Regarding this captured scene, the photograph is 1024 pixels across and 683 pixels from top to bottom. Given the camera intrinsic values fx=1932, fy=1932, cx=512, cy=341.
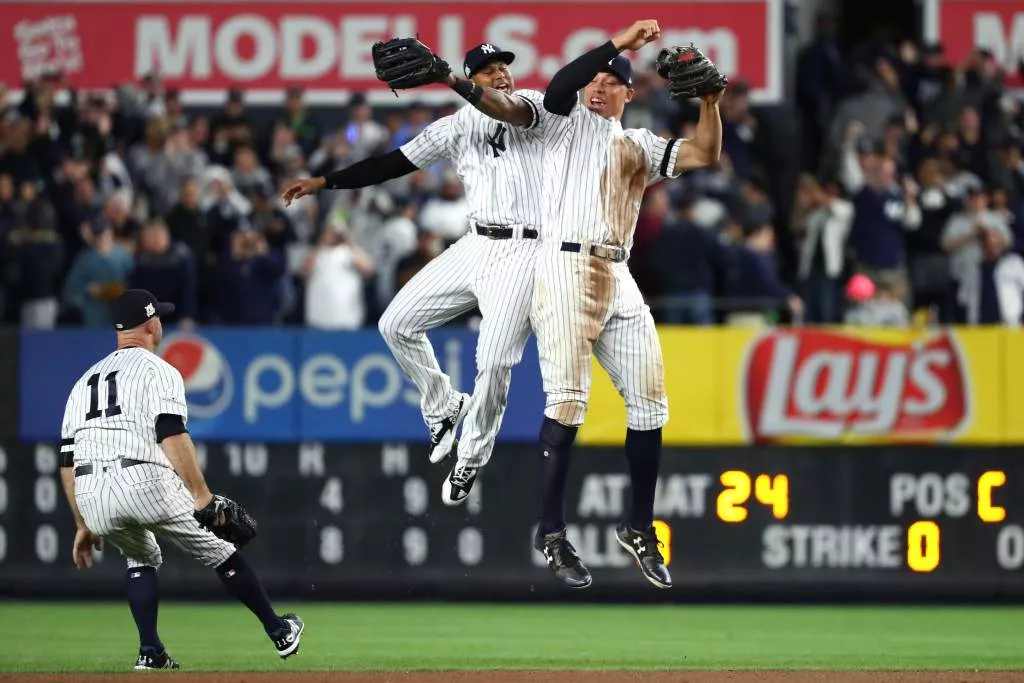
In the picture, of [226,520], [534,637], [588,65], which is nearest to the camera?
[588,65]

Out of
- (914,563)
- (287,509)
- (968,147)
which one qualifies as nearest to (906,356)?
(914,563)

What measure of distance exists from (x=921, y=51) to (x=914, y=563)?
Result: 6842 mm

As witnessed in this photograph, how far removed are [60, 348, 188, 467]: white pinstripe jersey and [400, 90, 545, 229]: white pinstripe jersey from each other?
2.04 meters

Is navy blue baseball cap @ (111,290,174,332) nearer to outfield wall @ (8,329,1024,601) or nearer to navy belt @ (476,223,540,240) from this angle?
navy belt @ (476,223,540,240)

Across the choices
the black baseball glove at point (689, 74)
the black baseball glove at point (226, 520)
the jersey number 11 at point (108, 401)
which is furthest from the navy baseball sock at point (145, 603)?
the black baseball glove at point (689, 74)

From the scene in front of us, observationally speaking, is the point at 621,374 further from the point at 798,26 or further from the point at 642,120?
the point at 798,26

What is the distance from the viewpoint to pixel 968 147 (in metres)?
18.6

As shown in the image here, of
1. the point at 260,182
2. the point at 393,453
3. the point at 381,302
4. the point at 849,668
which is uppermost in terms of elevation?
the point at 260,182

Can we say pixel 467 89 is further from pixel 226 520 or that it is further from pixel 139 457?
pixel 139 457

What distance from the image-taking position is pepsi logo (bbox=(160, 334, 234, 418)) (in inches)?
612

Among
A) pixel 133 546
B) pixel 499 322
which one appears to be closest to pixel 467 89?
pixel 499 322

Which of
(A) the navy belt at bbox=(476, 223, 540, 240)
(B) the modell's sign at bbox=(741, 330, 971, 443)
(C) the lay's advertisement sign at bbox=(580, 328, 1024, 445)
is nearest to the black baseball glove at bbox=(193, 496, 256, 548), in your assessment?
(A) the navy belt at bbox=(476, 223, 540, 240)

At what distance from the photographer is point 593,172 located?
9883 mm

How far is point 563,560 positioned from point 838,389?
6.13 metres
